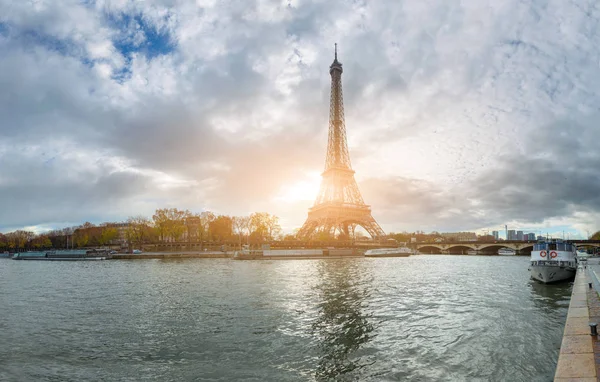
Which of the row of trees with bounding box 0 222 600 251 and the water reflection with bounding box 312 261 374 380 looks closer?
the water reflection with bounding box 312 261 374 380

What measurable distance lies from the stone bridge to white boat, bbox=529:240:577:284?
85.1 meters

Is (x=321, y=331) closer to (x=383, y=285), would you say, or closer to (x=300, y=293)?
(x=300, y=293)

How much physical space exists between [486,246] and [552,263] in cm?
9728

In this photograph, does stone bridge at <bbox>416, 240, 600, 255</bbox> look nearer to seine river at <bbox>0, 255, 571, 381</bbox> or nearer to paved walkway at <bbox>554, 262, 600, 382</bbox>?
seine river at <bbox>0, 255, 571, 381</bbox>

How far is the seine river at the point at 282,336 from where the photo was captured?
11609 millimetres

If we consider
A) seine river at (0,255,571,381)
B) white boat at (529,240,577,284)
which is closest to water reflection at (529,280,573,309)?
seine river at (0,255,571,381)

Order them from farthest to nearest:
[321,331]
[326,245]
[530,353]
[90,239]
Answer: [90,239]
[326,245]
[321,331]
[530,353]

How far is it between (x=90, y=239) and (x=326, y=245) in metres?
107

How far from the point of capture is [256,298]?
992 inches

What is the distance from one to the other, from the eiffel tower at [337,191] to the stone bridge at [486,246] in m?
33.0

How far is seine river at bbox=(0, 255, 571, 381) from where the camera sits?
1161 centimetres

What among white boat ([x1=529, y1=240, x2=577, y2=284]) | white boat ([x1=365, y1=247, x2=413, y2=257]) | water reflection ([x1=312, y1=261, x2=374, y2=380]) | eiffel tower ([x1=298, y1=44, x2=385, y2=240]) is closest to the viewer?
water reflection ([x1=312, y1=261, x2=374, y2=380])

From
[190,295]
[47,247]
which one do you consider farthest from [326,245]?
[47,247]

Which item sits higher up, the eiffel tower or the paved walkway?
the eiffel tower
